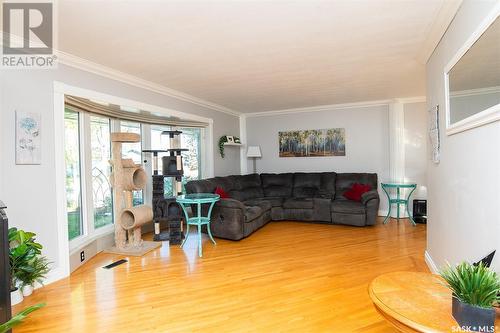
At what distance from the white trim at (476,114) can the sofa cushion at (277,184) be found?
149 inches

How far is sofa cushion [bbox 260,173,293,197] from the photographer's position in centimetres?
591

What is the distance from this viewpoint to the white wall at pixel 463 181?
154cm

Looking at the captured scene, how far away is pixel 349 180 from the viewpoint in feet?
18.1

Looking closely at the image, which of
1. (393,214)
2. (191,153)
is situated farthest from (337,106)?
(191,153)

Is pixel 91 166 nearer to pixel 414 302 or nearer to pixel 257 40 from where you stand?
pixel 257 40

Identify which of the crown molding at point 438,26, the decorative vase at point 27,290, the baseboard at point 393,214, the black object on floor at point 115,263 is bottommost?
the black object on floor at point 115,263

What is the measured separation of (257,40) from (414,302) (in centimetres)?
227

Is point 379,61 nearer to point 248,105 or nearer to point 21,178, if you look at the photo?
point 248,105

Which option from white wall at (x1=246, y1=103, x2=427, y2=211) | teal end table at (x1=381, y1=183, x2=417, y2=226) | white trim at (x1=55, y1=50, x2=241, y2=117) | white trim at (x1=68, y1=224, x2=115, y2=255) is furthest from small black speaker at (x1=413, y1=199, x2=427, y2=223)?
white trim at (x1=68, y1=224, x2=115, y2=255)

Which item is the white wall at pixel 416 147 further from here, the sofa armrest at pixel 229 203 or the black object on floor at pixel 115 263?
the black object on floor at pixel 115 263

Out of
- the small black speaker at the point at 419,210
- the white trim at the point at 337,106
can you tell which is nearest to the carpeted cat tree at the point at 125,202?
the white trim at the point at 337,106

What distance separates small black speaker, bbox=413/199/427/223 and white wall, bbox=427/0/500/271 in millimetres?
2376

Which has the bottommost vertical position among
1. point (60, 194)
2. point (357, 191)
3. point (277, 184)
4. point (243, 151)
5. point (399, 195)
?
point (399, 195)

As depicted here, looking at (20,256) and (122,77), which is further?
(122,77)
